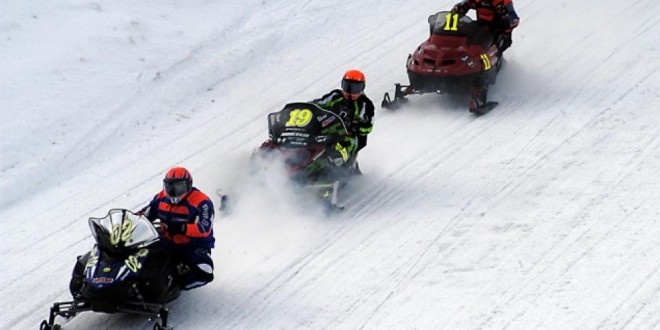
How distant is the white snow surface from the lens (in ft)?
36.1

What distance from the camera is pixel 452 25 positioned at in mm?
16781

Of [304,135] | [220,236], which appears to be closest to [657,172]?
[304,135]

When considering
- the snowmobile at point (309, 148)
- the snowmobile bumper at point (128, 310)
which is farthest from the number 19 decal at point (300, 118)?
the snowmobile bumper at point (128, 310)

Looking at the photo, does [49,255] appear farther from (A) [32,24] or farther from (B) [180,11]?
(B) [180,11]

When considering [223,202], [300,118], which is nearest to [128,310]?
[223,202]

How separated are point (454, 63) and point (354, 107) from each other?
2719 mm

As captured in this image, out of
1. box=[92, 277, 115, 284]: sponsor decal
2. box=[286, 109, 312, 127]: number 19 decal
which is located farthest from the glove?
box=[92, 277, 115, 284]: sponsor decal

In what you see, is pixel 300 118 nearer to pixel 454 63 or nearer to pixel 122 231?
pixel 454 63

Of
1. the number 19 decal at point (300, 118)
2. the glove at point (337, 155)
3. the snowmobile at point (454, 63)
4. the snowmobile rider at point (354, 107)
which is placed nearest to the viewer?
the glove at point (337, 155)

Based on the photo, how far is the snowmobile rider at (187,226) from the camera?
11.0 m

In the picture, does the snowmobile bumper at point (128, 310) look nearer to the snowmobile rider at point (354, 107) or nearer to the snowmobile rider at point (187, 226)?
the snowmobile rider at point (187, 226)

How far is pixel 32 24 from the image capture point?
64.4 feet

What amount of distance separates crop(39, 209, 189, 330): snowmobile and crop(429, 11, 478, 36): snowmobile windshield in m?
7.56

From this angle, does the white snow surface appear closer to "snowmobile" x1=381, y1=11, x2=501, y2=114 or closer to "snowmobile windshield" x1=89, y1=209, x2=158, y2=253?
"snowmobile" x1=381, y1=11, x2=501, y2=114
